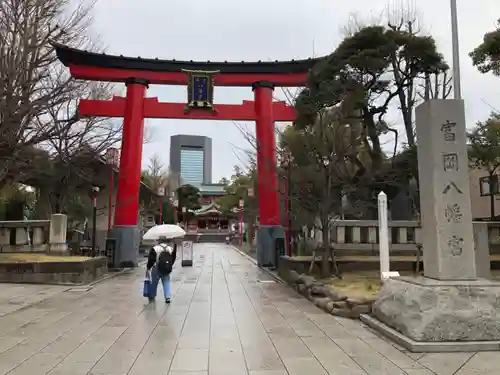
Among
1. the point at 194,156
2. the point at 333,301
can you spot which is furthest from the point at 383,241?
the point at 194,156

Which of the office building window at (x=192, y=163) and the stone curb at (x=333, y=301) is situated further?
the office building window at (x=192, y=163)

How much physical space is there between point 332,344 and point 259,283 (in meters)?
8.65

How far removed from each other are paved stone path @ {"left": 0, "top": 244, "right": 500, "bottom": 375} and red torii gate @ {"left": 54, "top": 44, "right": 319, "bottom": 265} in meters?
9.97

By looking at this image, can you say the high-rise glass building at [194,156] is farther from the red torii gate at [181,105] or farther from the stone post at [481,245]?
the stone post at [481,245]

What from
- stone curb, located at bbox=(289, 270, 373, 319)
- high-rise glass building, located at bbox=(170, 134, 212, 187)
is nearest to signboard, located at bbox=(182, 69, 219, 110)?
stone curb, located at bbox=(289, 270, 373, 319)

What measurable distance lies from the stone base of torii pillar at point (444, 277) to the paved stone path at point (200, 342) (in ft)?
1.31

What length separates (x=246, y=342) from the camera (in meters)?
7.00

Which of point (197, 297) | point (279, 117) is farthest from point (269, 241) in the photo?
point (197, 297)

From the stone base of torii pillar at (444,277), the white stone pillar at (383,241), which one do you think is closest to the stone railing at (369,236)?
the white stone pillar at (383,241)

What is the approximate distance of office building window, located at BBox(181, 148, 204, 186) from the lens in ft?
317

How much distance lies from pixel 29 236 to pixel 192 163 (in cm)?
8029

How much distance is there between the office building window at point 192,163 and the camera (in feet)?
317

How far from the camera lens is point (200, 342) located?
22.8 ft

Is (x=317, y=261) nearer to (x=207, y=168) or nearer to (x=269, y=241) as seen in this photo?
(x=269, y=241)
